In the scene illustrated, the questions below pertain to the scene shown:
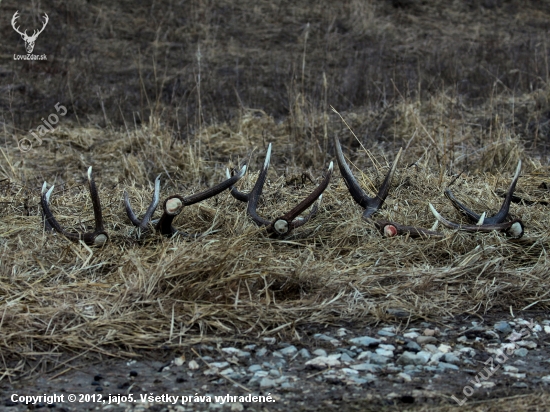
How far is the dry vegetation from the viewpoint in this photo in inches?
143

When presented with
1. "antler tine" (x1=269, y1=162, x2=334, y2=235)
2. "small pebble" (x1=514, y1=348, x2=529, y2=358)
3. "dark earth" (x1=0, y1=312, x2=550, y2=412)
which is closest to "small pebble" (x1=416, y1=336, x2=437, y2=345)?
"dark earth" (x1=0, y1=312, x2=550, y2=412)

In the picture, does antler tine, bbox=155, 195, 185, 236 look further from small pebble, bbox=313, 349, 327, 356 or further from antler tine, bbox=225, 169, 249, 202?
small pebble, bbox=313, 349, 327, 356

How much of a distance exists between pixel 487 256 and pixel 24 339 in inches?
94.7

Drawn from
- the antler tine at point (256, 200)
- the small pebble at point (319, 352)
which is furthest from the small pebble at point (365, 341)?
the antler tine at point (256, 200)

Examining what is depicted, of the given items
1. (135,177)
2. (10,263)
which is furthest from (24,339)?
(135,177)

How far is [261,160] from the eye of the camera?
7.21m

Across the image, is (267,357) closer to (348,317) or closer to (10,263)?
(348,317)

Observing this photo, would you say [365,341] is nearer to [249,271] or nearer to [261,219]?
[249,271]

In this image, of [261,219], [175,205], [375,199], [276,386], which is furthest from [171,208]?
[276,386]

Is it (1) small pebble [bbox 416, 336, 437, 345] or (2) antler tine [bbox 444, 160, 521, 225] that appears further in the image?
(2) antler tine [bbox 444, 160, 521, 225]

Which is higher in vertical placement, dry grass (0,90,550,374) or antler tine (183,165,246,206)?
antler tine (183,165,246,206)

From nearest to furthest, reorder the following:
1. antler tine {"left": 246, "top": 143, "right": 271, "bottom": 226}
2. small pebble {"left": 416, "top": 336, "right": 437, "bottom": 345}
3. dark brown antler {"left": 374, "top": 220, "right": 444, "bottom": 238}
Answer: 1. small pebble {"left": 416, "top": 336, "right": 437, "bottom": 345}
2. dark brown antler {"left": 374, "top": 220, "right": 444, "bottom": 238}
3. antler tine {"left": 246, "top": 143, "right": 271, "bottom": 226}

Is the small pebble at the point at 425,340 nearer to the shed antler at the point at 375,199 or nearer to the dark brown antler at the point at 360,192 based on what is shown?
the shed antler at the point at 375,199

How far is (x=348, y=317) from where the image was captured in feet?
11.8
